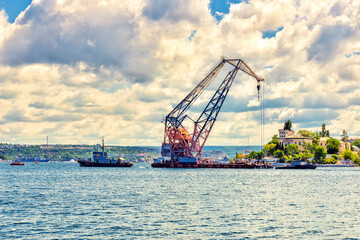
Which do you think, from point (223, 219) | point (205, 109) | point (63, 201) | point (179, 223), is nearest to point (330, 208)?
point (223, 219)

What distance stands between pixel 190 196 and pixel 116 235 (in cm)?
2765

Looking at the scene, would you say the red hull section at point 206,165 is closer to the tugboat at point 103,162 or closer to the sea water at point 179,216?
the tugboat at point 103,162

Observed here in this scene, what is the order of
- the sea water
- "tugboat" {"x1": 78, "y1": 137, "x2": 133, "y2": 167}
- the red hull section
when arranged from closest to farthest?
the sea water < the red hull section < "tugboat" {"x1": 78, "y1": 137, "x2": 133, "y2": 167}

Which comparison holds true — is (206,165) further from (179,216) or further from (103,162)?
(179,216)

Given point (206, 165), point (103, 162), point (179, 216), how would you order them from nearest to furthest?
point (179, 216) < point (206, 165) < point (103, 162)

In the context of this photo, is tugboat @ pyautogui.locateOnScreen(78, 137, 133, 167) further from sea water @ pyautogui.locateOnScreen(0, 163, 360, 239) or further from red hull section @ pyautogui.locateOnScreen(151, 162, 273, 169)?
sea water @ pyautogui.locateOnScreen(0, 163, 360, 239)

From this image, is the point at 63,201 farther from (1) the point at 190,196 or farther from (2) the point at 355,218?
(2) the point at 355,218

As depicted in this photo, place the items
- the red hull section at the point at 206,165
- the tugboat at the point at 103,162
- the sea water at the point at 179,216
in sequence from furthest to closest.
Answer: the tugboat at the point at 103,162 < the red hull section at the point at 206,165 < the sea water at the point at 179,216

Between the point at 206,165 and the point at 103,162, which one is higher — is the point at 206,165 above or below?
below

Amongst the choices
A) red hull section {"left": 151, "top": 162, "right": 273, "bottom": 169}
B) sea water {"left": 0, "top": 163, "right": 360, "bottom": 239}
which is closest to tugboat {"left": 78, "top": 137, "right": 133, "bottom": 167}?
red hull section {"left": 151, "top": 162, "right": 273, "bottom": 169}

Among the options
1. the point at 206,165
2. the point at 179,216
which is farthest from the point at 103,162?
the point at 179,216

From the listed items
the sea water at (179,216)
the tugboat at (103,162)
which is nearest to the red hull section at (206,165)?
the tugboat at (103,162)

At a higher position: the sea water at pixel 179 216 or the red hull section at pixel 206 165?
the red hull section at pixel 206 165

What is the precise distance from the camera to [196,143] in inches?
6422
